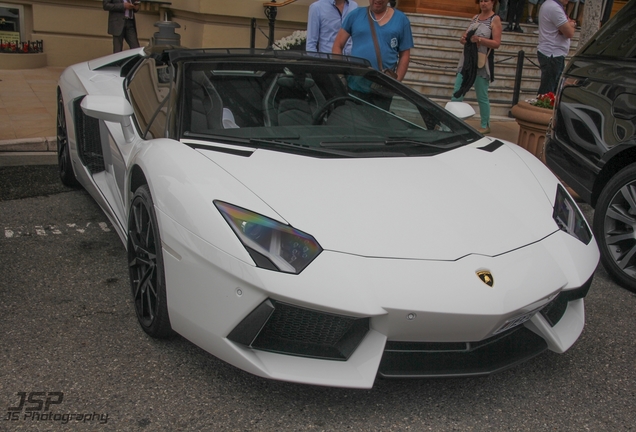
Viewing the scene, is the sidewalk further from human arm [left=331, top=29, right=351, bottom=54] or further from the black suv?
the black suv

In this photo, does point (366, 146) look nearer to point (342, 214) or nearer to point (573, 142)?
point (342, 214)

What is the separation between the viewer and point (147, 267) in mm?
3027

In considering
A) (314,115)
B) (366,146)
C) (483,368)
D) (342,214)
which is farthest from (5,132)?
(483,368)

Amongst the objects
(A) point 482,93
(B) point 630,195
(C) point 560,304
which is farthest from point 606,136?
(A) point 482,93

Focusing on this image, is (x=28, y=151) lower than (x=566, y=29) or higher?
lower

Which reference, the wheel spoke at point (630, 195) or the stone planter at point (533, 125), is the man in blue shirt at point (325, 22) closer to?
the stone planter at point (533, 125)

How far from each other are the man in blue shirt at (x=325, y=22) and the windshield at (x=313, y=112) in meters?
2.39

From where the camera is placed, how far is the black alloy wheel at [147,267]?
283 centimetres

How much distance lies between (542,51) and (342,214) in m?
6.32

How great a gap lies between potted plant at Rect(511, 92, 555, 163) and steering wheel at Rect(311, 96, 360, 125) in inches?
125

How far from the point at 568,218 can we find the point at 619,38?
5.85ft

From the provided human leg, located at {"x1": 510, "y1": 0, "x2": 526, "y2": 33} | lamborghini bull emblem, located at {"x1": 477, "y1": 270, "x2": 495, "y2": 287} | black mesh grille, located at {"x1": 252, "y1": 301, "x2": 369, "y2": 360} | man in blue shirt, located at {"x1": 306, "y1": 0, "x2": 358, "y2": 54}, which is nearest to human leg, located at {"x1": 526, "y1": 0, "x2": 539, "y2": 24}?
human leg, located at {"x1": 510, "y1": 0, "x2": 526, "y2": 33}

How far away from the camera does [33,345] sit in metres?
2.96

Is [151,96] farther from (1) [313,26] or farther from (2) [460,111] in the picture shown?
(1) [313,26]
